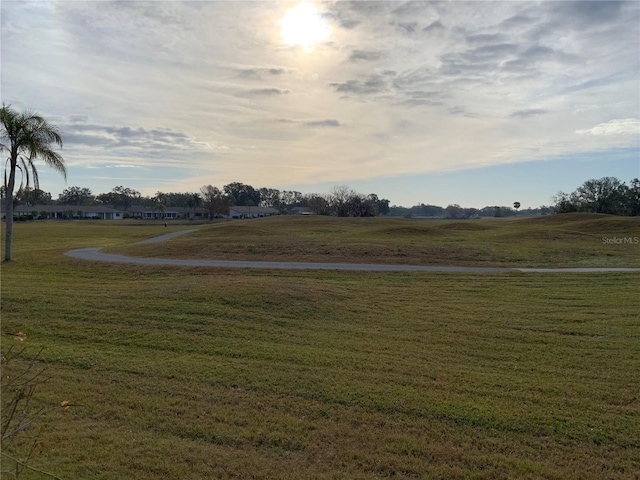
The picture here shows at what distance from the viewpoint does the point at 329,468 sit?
4.00m

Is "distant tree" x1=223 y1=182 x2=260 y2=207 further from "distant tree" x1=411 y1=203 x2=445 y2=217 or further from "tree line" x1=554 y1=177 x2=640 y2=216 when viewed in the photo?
"tree line" x1=554 y1=177 x2=640 y2=216

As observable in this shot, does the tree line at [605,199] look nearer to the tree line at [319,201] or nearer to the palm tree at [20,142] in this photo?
the tree line at [319,201]

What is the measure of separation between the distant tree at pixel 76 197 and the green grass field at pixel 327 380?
121 metres

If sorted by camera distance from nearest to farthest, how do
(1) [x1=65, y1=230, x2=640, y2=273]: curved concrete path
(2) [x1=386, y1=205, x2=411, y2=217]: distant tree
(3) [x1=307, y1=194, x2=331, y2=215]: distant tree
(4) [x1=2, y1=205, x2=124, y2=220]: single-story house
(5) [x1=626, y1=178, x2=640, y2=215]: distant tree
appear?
(1) [x1=65, y1=230, x2=640, y2=273]: curved concrete path, (5) [x1=626, y1=178, x2=640, y2=215]: distant tree, (3) [x1=307, y1=194, x2=331, y2=215]: distant tree, (4) [x1=2, y1=205, x2=124, y2=220]: single-story house, (2) [x1=386, y1=205, x2=411, y2=217]: distant tree

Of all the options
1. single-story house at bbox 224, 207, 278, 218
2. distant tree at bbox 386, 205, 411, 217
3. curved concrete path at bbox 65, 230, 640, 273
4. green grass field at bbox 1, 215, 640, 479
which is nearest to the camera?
green grass field at bbox 1, 215, 640, 479

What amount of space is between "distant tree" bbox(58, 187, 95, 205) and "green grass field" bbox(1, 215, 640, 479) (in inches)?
4750

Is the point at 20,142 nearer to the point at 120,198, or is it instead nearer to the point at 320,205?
the point at 320,205

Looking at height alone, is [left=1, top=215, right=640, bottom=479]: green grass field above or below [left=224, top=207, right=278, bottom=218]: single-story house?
below

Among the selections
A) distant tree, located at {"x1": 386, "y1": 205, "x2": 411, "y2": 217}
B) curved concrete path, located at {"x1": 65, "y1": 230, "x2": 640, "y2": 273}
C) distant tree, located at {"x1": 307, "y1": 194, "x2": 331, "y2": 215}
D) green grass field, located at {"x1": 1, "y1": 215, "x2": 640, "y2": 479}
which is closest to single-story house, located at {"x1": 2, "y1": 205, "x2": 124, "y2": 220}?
distant tree, located at {"x1": 307, "y1": 194, "x2": 331, "y2": 215}

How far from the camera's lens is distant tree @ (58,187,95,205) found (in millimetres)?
120781

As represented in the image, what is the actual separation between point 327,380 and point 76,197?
13341 cm

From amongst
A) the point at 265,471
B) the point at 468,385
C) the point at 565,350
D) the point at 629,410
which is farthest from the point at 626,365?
the point at 265,471

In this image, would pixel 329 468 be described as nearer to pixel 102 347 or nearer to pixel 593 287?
pixel 102 347

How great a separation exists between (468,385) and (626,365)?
2.68 m
